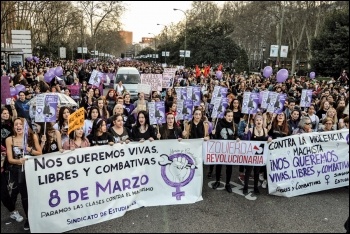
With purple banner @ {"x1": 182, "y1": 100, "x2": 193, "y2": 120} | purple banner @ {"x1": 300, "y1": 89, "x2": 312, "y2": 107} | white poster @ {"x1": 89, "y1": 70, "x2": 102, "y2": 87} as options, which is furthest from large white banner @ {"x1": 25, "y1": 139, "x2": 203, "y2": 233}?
white poster @ {"x1": 89, "y1": 70, "x2": 102, "y2": 87}

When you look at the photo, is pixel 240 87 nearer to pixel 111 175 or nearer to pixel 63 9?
pixel 111 175

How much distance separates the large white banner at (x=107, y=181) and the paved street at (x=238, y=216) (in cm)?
18

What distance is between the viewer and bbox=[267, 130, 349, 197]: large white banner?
5496mm

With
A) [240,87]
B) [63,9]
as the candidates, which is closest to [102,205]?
[240,87]

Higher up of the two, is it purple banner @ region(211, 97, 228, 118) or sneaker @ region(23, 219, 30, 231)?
purple banner @ region(211, 97, 228, 118)

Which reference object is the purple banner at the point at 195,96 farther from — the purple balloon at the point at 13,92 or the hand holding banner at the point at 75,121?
the purple balloon at the point at 13,92

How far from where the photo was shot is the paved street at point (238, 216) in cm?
439

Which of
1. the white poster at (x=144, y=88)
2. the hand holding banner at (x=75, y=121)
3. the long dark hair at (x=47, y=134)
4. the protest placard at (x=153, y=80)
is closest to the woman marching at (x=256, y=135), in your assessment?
the hand holding banner at (x=75, y=121)

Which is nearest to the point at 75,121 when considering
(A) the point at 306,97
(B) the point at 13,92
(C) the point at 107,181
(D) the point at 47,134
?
(D) the point at 47,134

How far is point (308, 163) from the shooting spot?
559cm

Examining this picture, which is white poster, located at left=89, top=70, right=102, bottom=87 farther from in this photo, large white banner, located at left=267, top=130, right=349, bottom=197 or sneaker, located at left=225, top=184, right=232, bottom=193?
large white banner, located at left=267, top=130, right=349, bottom=197

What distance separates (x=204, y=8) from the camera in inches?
1861

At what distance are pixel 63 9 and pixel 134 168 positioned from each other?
42316mm

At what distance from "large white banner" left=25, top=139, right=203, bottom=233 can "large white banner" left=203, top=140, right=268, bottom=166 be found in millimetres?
305
